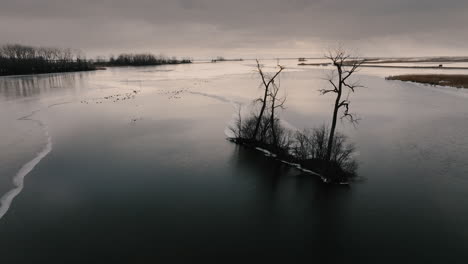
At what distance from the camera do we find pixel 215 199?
13.8 metres

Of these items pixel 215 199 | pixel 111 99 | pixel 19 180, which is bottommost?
pixel 215 199

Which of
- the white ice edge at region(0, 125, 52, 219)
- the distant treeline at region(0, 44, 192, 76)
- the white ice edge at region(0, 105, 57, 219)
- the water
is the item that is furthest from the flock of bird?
the distant treeline at region(0, 44, 192, 76)

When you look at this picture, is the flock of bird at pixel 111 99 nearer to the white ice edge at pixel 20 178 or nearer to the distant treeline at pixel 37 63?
the white ice edge at pixel 20 178

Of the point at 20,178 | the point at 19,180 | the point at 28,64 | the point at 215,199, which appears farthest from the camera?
the point at 28,64

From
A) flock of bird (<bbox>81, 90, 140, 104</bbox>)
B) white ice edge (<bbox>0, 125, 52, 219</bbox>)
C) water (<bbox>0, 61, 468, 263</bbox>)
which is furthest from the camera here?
flock of bird (<bbox>81, 90, 140, 104</bbox>)

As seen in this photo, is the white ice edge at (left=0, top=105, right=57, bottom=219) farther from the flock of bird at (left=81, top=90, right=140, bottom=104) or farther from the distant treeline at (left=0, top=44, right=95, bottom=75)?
the distant treeline at (left=0, top=44, right=95, bottom=75)

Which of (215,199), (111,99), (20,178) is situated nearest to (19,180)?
(20,178)

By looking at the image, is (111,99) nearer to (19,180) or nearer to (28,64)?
(19,180)

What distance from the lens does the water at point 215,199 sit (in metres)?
10.5

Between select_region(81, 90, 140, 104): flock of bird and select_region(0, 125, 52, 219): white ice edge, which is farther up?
select_region(81, 90, 140, 104): flock of bird

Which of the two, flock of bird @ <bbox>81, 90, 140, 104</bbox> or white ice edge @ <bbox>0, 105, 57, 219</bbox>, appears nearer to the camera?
white ice edge @ <bbox>0, 105, 57, 219</bbox>

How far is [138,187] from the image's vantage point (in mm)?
14578

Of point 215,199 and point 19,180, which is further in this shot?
point 19,180

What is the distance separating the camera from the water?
10.5 metres
